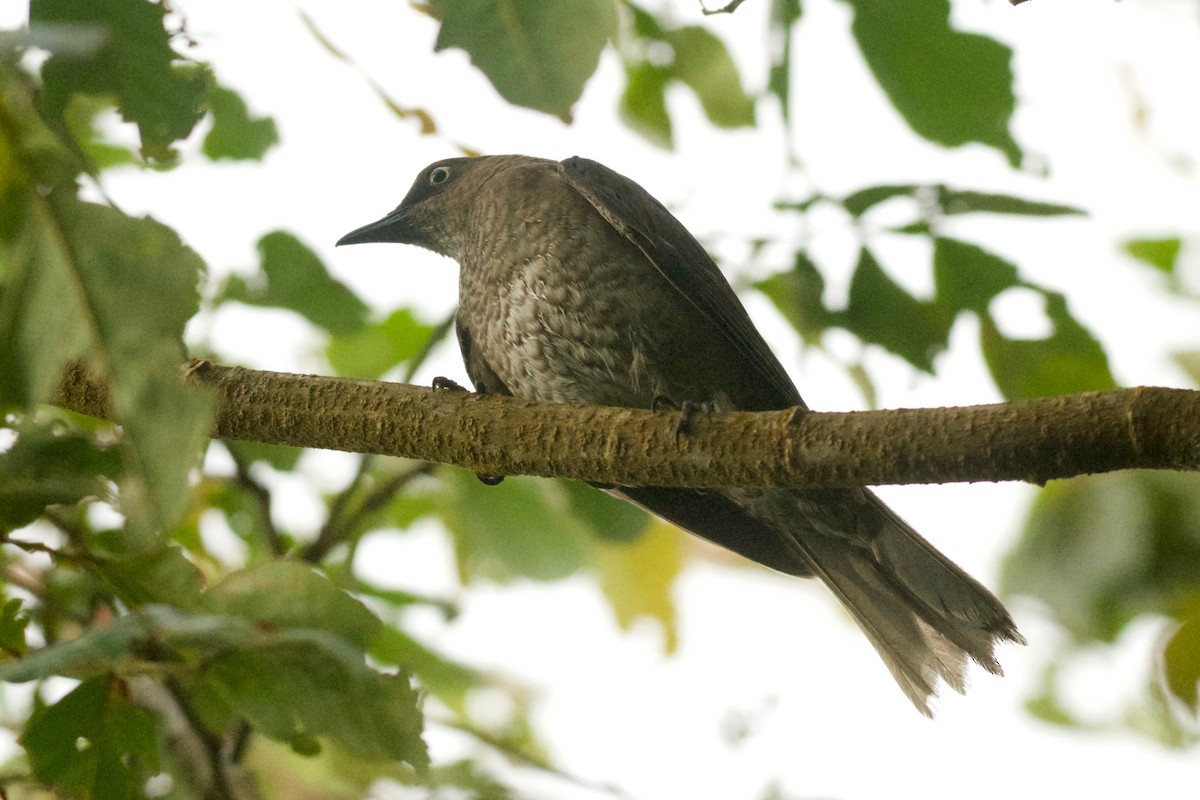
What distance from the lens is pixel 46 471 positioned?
5.58 ft

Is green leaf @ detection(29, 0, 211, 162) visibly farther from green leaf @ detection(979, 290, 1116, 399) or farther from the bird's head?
the bird's head

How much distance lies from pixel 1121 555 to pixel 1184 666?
4.38 feet

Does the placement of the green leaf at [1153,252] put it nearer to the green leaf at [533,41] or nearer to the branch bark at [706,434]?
the branch bark at [706,434]

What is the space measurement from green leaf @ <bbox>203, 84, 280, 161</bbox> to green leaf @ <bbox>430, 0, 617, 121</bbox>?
144 cm

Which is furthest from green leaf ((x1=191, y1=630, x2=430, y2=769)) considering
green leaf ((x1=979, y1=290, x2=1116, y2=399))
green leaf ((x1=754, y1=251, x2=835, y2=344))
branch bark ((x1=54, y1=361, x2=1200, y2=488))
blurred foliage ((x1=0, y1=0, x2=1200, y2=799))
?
green leaf ((x1=979, y1=290, x2=1116, y2=399))

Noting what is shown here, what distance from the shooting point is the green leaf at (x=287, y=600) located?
1.70m

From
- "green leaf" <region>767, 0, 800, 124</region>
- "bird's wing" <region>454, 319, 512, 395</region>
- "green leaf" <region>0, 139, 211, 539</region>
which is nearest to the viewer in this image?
"green leaf" <region>0, 139, 211, 539</region>

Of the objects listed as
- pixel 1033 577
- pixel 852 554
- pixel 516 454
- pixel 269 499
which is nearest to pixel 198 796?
pixel 269 499

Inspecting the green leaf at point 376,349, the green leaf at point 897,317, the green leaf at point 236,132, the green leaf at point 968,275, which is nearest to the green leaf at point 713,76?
the green leaf at point 897,317

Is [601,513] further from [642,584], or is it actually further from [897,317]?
[897,317]

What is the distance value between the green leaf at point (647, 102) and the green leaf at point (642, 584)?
3.66ft

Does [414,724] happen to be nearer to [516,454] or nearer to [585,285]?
[516,454]

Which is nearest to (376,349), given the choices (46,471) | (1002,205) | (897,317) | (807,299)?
(807,299)

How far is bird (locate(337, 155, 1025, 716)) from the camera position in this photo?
3307 mm
